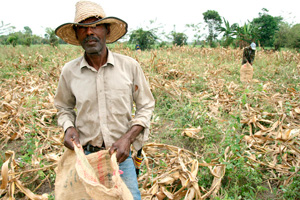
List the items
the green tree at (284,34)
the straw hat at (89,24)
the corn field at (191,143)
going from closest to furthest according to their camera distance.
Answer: the straw hat at (89,24) → the corn field at (191,143) → the green tree at (284,34)

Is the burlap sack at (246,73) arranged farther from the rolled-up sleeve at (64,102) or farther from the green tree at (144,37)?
the green tree at (144,37)

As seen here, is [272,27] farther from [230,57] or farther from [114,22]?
[114,22]

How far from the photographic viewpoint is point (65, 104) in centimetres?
161

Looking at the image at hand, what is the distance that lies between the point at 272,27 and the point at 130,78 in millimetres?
35054

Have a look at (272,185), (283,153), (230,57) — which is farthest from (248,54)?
(272,185)

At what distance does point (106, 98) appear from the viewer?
1.44 m

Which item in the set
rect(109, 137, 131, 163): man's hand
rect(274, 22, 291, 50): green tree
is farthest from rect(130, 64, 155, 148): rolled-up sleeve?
rect(274, 22, 291, 50): green tree

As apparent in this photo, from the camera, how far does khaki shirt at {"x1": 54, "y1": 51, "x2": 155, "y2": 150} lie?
1433mm

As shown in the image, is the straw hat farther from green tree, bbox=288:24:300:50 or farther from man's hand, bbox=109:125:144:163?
green tree, bbox=288:24:300:50

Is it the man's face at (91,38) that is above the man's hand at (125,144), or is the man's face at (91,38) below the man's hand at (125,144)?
above

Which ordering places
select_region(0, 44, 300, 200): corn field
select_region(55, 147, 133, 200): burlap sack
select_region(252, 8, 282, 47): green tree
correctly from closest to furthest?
select_region(55, 147, 133, 200): burlap sack
select_region(0, 44, 300, 200): corn field
select_region(252, 8, 282, 47): green tree

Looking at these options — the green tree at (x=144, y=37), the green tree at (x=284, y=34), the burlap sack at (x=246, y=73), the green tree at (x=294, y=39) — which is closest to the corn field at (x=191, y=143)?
the burlap sack at (x=246, y=73)

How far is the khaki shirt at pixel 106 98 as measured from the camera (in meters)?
1.43

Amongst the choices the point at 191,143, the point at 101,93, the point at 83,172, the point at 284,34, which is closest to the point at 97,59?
the point at 101,93
